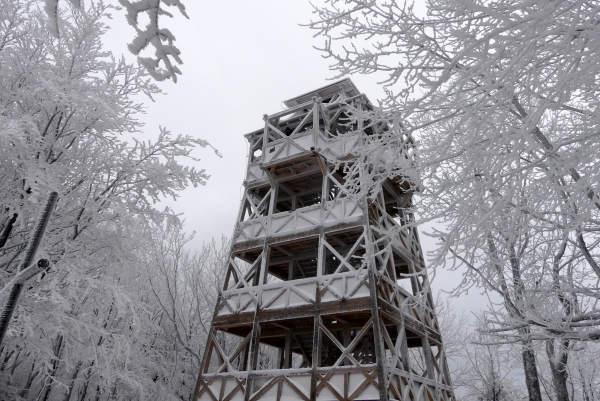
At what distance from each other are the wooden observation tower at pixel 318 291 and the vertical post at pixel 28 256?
20.4 ft

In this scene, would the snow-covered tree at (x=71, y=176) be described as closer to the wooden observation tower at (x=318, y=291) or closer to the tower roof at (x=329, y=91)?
the wooden observation tower at (x=318, y=291)

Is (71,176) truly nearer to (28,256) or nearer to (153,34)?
(28,256)

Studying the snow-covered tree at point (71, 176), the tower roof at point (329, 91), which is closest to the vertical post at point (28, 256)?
the snow-covered tree at point (71, 176)

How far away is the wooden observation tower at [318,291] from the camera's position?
1149cm

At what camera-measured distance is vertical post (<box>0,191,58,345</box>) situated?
487cm

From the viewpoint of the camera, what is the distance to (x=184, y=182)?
10.3 metres

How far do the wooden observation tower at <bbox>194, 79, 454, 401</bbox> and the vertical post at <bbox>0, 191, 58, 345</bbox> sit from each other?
621cm

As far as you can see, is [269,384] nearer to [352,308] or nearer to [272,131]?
[352,308]

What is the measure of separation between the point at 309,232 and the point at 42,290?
808cm

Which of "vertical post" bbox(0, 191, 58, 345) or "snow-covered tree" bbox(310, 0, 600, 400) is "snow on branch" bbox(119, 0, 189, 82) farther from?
"vertical post" bbox(0, 191, 58, 345)

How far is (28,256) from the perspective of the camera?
5527 mm

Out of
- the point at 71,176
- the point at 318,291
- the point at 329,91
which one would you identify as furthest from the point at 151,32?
the point at 329,91

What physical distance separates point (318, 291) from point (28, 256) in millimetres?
8533

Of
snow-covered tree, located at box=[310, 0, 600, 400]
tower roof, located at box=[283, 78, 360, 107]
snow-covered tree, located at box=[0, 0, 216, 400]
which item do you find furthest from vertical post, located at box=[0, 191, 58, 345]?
tower roof, located at box=[283, 78, 360, 107]
